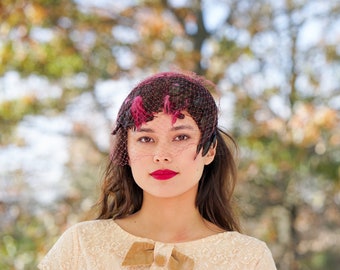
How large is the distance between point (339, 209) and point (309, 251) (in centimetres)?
80

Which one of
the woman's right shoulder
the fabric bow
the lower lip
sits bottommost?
the fabric bow

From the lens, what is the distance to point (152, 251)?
2766 millimetres

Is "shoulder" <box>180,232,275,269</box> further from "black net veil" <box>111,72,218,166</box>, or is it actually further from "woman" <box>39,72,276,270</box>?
"black net veil" <box>111,72,218,166</box>

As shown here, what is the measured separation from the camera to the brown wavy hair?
2822 millimetres

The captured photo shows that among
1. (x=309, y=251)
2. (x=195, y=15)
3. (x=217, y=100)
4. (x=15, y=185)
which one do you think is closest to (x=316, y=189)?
(x=309, y=251)

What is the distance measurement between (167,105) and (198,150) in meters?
0.19

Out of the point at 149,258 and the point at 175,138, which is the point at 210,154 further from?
the point at 149,258

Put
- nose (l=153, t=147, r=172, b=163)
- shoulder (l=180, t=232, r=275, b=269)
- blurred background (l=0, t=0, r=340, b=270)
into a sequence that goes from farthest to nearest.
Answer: blurred background (l=0, t=0, r=340, b=270)
shoulder (l=180, t=232, r=275, b=269)
nose (l=153, t=147, r=172, b=163)

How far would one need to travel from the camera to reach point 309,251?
11.2 metres

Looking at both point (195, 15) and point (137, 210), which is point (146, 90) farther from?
point (195, 15)

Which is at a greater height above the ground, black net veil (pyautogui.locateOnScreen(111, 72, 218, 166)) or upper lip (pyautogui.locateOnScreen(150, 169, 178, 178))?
black net veil (pyautogui.locateOnScreen(111, 72, 218, 166))

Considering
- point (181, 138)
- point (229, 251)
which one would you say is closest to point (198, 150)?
point (181, 138)

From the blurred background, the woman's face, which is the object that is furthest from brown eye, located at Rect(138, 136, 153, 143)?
the blurred background

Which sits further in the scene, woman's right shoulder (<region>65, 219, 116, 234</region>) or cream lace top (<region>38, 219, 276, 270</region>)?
woman's right shoulder (<region>65, 219, 116, 234</region>)
